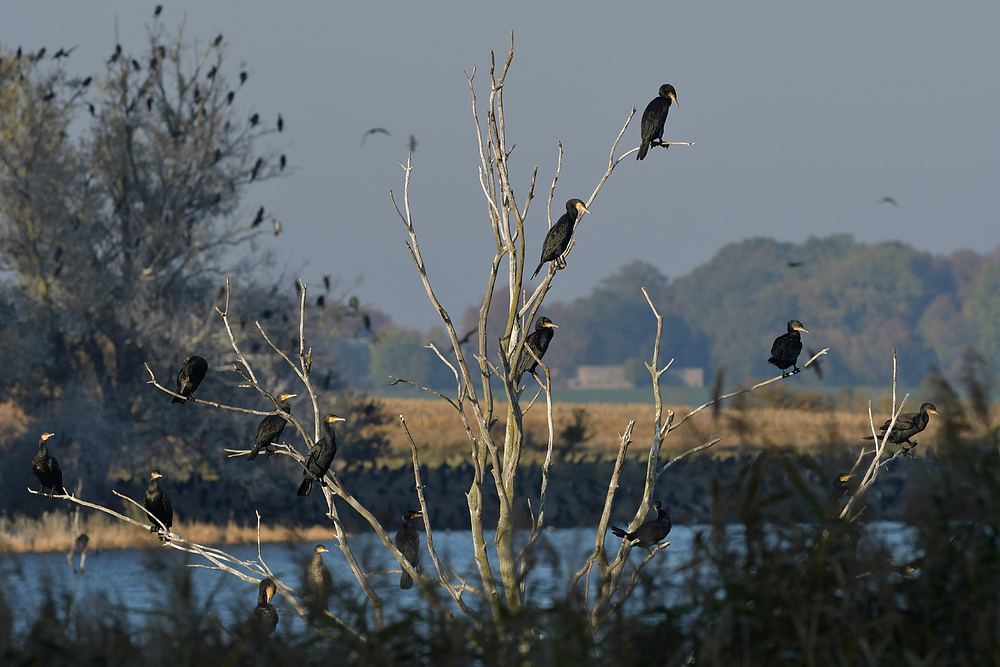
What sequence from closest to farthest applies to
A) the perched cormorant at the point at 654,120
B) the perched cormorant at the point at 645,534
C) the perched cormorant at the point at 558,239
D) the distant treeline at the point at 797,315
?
the perched cormorant at the point at 645,534 → the perched cormorant at the point at 558,239 → the perched cormorant at the point at 654,120 → the distant treeline at the point at 797,315

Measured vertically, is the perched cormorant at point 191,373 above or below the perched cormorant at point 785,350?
below

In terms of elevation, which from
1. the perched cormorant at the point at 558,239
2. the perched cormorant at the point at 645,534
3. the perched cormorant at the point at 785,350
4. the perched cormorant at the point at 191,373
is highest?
the perched cormorant at the point at 558,239

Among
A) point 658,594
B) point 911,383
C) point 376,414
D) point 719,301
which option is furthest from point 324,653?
point 719,301

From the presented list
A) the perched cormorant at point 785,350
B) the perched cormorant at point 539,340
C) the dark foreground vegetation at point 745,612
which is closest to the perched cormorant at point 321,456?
the perched cormorant at point 539,340

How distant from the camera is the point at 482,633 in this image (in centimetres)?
311

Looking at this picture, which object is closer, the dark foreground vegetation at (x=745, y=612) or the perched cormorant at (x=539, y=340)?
the dark foreground vegetation at (x=745, y=612)

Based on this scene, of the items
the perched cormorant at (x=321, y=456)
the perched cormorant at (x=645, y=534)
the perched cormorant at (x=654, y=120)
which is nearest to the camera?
the perched cormorant at (x=645, y=534)

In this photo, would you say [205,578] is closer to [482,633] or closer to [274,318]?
[274,318]

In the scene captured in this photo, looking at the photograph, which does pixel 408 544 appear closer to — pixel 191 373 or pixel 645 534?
pixel 191 373

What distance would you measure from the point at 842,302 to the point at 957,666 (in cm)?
10739

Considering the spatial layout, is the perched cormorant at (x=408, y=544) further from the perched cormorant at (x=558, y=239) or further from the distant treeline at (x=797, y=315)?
the distant treeline at (x=797, y=315)

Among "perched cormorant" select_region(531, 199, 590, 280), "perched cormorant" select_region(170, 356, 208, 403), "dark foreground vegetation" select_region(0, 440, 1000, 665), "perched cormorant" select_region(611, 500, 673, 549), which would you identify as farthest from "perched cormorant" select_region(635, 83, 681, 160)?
"dark foreground vegetation" select_region(0, 440, 1000, 665)

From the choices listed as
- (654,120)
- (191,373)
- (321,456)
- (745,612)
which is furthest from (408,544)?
(745,612)

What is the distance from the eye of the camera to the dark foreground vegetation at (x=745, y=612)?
2.91 metres
